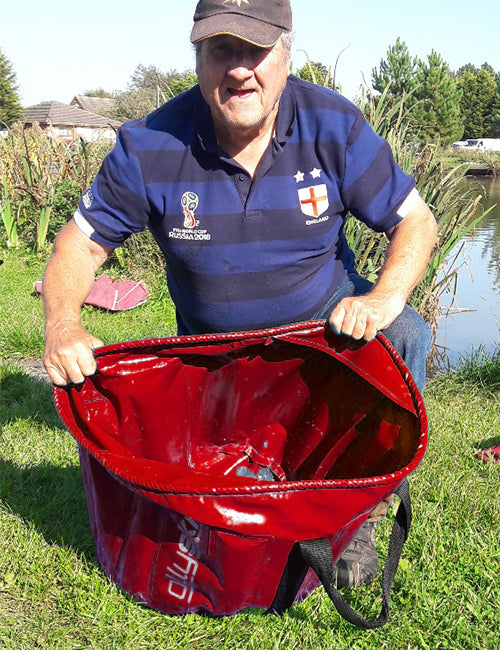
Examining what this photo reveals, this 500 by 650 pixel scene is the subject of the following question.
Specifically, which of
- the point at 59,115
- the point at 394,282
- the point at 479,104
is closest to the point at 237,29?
the point at 394,282

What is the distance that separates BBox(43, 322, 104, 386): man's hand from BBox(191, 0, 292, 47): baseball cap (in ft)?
3.39

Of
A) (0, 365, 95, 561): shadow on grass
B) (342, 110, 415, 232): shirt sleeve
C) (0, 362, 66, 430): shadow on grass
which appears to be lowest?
(0, 362, 66, 430): shadow on grass

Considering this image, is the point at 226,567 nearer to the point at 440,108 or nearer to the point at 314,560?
the point at 314,560

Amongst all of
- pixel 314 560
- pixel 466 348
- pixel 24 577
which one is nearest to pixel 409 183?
pixel 314 560

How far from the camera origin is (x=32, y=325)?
15.5ft

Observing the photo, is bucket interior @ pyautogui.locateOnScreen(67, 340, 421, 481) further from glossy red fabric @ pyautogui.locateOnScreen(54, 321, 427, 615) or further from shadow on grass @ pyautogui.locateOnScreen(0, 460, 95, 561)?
shadow on grass @ pyautogui.locateOnScreen(0, 460, 95, 561)

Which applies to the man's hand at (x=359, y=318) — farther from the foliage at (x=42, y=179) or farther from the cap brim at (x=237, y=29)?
the foliage at (x=42, y=179)

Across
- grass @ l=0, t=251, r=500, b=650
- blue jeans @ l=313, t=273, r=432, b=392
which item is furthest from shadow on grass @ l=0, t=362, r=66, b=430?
blue jeans @ l=313, t=273, r=432, b=392

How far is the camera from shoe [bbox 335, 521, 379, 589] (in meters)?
2.10

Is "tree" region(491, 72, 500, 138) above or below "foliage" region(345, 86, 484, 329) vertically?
above

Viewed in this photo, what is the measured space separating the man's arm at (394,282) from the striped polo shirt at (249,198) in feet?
0.23

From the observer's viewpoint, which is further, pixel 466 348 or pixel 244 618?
pixel 466 348

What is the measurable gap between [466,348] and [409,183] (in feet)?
14.0

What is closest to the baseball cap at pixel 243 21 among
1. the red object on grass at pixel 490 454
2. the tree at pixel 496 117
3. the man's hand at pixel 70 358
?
the man's hand at pixel 70 358
